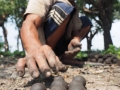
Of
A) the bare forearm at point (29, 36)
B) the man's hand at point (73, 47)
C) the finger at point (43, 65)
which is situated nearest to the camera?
the finger at point (43, 65)

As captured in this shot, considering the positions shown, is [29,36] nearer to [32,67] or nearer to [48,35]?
[32,67]

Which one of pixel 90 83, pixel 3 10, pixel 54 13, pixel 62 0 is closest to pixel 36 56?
pixel 90 83

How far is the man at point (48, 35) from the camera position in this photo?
207 centimetres

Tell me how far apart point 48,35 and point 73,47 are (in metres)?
0.53

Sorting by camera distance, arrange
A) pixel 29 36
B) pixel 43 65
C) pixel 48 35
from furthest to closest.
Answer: pixel 48 35 < pixel 29 36 < pixel 43 65

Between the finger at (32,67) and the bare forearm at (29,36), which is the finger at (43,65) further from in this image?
the bare forearm at (29,36)

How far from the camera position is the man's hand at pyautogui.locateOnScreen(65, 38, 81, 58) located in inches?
145

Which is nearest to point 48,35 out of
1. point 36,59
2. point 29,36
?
point 29,36

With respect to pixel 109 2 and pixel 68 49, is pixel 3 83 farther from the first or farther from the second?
pixel 109 2

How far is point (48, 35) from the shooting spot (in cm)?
345

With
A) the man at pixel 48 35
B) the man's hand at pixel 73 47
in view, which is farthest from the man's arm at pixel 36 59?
the man's hand at pixel 73 47

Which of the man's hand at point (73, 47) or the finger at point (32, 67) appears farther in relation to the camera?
the man's hand at point (73, 47)

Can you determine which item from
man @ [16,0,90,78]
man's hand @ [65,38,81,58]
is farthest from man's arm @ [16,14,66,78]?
man's hand @ [65,38,81,58]

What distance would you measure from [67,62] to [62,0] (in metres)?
1.18
